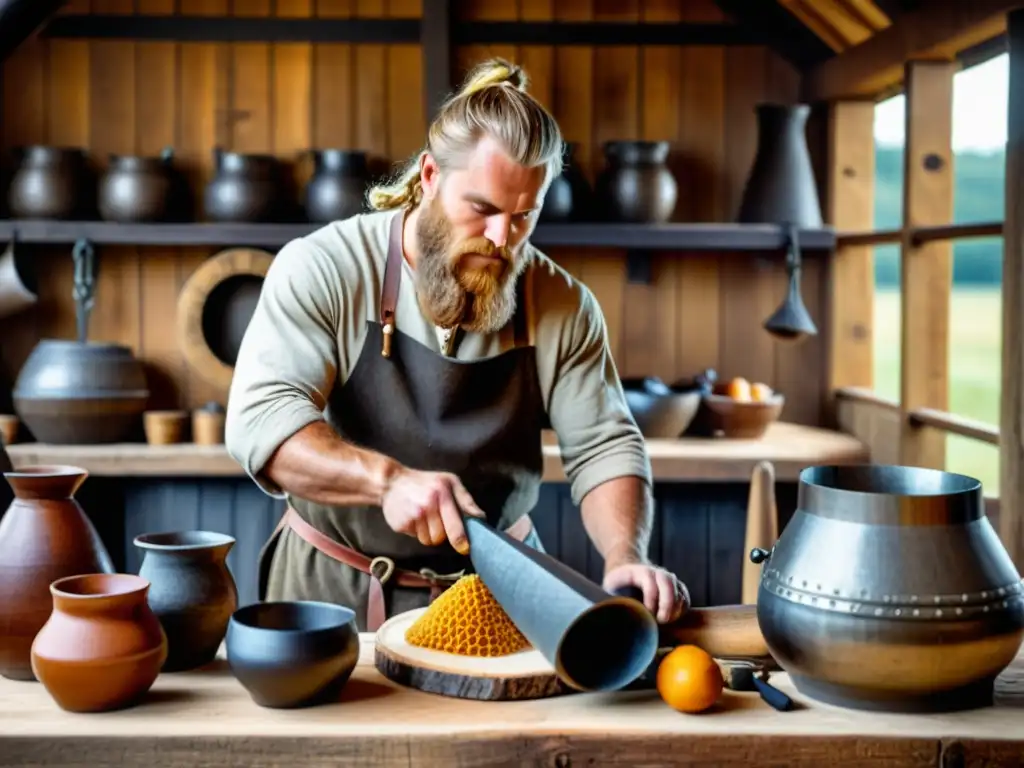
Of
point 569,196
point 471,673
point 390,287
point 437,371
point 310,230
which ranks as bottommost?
point 471,673

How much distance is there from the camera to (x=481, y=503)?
7.97ft

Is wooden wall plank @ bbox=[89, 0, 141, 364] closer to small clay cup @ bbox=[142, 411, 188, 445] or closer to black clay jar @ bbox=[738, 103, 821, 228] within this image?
small clay cup @ bbox=[142, 411, 188, 445]

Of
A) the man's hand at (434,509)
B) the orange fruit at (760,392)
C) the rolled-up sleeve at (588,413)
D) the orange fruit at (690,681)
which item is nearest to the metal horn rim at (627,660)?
the orange fruit at (690,681)

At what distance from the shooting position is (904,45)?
12.2 ft

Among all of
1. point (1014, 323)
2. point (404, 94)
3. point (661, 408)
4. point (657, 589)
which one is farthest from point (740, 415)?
point (657, 589)

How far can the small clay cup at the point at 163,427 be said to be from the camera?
13.5 feet

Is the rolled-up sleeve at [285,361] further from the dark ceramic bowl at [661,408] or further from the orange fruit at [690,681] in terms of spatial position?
the dark ceramic bowl at [661,408]

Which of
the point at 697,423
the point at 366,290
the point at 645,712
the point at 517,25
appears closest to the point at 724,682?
the point at 645,712

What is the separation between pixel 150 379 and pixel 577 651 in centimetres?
330

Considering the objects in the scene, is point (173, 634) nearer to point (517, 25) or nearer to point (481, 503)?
point (481, 503)

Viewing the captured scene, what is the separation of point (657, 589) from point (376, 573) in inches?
32.6

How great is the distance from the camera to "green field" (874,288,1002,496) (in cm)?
1020

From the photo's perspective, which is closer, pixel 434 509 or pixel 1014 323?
pixel 434 509

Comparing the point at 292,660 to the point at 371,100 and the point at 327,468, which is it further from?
the point at 371,100
